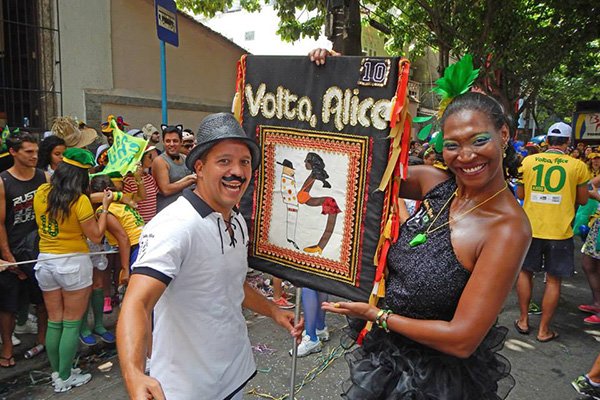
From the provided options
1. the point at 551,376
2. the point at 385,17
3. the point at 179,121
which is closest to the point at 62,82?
the point at 179,121

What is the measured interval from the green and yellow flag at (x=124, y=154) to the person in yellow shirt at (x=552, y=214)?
387cm

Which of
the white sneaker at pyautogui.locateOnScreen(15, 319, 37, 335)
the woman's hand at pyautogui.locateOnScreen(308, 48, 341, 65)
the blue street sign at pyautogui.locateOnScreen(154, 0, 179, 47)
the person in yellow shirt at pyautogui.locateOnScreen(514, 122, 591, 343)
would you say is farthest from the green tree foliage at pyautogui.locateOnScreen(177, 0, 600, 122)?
the woman's hand at pyautogui.locateOnScreen(308, 48, 341, 65)

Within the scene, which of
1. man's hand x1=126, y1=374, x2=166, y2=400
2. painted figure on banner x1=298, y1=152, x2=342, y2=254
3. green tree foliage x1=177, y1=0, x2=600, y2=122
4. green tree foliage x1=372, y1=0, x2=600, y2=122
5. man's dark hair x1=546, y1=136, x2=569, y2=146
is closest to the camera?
man's hand x1=126, y1=374, x2=166, y2=400

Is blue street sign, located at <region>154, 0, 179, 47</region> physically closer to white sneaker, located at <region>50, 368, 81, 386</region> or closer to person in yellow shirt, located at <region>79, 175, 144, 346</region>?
person in yellow shirt, located at <region>79, 175, 144, 346</region>

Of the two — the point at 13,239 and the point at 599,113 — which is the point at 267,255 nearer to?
the point at 13,239

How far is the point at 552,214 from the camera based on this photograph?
15.5ft

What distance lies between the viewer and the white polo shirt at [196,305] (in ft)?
5.50

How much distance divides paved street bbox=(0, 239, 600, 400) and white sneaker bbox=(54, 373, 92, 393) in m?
0.05

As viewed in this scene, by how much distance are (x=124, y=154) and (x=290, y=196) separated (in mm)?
2399

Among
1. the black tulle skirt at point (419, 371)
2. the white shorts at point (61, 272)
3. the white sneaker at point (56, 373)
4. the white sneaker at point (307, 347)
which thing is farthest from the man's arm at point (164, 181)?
the black tulle skirt at point (419, 371)

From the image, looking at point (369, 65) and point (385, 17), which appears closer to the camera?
point (369, 65)

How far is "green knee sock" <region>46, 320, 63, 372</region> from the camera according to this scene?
3490 mm

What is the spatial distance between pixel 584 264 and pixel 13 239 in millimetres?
6119

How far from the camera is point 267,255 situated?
88.7 inches
